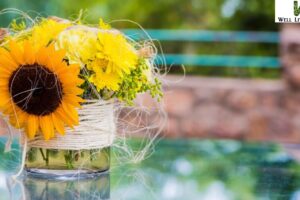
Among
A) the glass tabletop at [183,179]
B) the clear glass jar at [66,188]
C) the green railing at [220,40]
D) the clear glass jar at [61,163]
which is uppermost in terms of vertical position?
the clear glass jar at [61,163]

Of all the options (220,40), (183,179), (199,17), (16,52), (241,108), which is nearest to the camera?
(16,52)

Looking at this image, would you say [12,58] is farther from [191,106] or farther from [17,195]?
[191,106]

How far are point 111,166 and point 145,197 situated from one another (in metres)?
0.22

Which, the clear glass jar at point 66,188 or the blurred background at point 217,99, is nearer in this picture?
the clear glass jar at point 66,188

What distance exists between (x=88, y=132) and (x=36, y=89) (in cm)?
10

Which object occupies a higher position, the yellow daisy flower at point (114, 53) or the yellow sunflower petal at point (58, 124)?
the yellow daisy flower at point (114, 53)

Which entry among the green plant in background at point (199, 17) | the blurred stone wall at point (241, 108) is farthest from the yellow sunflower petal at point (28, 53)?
the green plant in background at point (199, 17)

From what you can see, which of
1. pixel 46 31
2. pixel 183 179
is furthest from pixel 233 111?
pixel 46 31

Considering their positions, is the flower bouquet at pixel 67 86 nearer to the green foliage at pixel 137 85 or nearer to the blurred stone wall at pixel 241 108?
the green foliage at pixel 137 85

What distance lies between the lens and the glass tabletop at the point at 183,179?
1.00 metres

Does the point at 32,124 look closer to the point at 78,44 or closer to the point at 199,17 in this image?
the point at 78,44

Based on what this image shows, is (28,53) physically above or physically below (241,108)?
above

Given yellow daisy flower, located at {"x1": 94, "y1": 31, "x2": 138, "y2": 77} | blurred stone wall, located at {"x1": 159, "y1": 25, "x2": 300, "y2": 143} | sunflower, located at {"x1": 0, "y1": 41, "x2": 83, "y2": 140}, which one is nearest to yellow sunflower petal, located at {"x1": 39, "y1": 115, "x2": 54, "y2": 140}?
sunflower, located at {"x1": 0, "y1": 41, "x2": 83, "y2": 140}

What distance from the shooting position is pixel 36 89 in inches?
39.6
